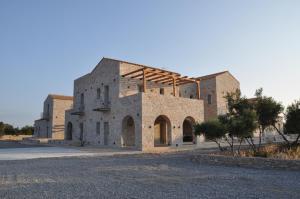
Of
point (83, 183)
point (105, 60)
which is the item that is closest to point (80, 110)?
point (105, 60)

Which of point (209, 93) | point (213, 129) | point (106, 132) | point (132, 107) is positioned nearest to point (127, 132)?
point (106, 132)

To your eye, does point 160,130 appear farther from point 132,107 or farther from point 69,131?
point 69,131

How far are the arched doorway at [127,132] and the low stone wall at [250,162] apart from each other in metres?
8.84

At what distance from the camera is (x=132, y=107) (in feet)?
58.9

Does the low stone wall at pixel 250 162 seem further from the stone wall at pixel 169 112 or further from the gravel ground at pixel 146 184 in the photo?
the stone wall at pixel 169 112

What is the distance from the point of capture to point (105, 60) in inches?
864

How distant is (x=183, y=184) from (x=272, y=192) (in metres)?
2.00

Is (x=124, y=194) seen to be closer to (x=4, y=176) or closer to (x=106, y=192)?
→ (x=106, y=192)

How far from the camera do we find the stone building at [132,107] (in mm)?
17562

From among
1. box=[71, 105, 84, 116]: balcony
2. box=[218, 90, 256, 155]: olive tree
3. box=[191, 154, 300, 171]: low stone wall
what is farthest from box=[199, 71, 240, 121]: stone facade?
box=[191, 154, 300, 171]: low stone wall

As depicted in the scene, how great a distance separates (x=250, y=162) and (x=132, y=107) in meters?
10.1

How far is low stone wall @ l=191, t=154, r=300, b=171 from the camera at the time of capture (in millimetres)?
8391

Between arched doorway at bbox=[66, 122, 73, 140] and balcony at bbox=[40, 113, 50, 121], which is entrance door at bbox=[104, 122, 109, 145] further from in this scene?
balcony at bbox=[40, 113, 50, 121]

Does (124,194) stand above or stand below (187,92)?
below
